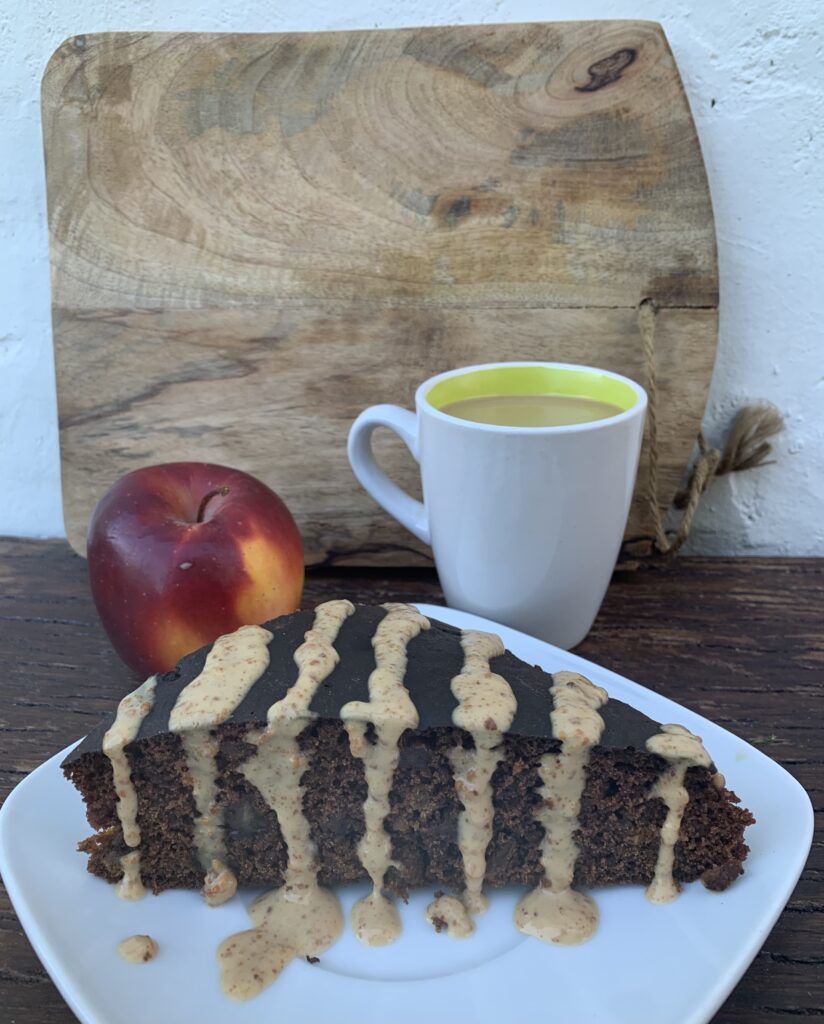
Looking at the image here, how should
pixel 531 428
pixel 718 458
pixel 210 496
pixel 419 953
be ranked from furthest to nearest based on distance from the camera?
pixel 718 458 < pixel 210 496 < pixel 531 428 < pixel 419 953

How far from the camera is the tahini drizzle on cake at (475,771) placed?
750 millimetres

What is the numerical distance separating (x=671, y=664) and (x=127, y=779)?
2.00ft

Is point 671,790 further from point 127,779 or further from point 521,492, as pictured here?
point 127,779

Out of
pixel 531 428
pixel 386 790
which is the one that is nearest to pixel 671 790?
pixel 386 790

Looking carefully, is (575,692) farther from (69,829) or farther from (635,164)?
(635,164)

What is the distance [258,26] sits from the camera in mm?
1149

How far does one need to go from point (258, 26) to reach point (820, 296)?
30.8 inches

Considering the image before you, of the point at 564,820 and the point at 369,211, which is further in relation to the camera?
the point at 369,211

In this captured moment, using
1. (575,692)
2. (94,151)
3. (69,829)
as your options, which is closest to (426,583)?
(575,692)

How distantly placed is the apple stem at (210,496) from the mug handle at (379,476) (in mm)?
158

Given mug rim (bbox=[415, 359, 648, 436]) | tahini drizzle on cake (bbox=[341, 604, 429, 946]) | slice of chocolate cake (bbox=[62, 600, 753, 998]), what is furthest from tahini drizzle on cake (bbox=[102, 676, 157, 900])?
mug rim (bbox=[415, 359, 648, 436])

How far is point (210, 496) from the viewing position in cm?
106

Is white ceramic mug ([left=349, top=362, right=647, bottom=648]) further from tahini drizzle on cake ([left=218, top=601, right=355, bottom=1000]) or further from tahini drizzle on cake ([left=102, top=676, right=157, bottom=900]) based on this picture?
tahini drizzle on cake ([left=102, top=676, right=157, bottom=900])

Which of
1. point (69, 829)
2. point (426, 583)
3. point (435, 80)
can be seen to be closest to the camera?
point (69, 829)
